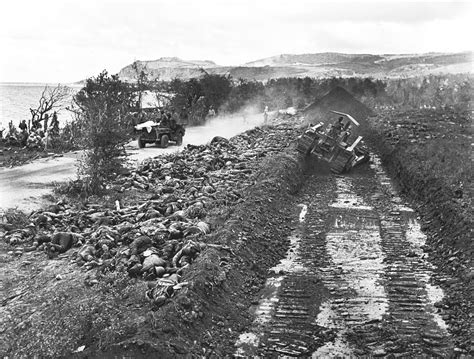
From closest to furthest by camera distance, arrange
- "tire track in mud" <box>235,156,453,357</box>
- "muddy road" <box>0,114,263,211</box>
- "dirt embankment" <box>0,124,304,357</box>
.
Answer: "dirt embankment" <box>0,124,304,357</box>
"tire track in mud" <box>235,156,453,357</box>
"muddy road" <box>0,114,263,211</box>

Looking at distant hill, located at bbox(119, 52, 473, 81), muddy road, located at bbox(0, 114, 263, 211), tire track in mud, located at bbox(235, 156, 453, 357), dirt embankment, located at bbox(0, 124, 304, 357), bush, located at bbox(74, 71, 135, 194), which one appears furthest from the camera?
distant hill, located at bbox(119, 52, 473, 81)

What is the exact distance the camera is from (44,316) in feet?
25.2

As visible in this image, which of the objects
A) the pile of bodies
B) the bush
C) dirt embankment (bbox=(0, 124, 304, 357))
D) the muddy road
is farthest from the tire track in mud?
the muddy road

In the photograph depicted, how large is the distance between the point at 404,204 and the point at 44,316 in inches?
433

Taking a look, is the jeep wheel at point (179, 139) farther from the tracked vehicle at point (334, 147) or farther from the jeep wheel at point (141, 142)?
the tracked vehicle at point (334, 147)

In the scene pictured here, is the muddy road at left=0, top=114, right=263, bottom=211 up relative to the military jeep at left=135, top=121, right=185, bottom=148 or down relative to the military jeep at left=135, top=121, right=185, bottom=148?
down

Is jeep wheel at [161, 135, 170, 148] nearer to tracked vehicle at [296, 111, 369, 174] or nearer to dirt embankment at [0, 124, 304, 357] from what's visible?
tracked vehicle at [296, 111, 369, 174]

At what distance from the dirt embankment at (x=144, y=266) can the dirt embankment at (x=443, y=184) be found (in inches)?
127

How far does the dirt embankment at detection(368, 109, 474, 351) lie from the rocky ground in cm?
6

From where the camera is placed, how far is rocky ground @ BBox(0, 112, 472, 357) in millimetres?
7480

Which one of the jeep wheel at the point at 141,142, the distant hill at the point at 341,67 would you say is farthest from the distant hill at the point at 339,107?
the distant hill at the point at 341,67

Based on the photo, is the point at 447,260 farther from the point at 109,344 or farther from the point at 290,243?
the point at 109,344

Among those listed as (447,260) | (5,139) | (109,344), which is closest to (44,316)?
(109,344)

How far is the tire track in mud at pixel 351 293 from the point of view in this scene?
25.6ft
